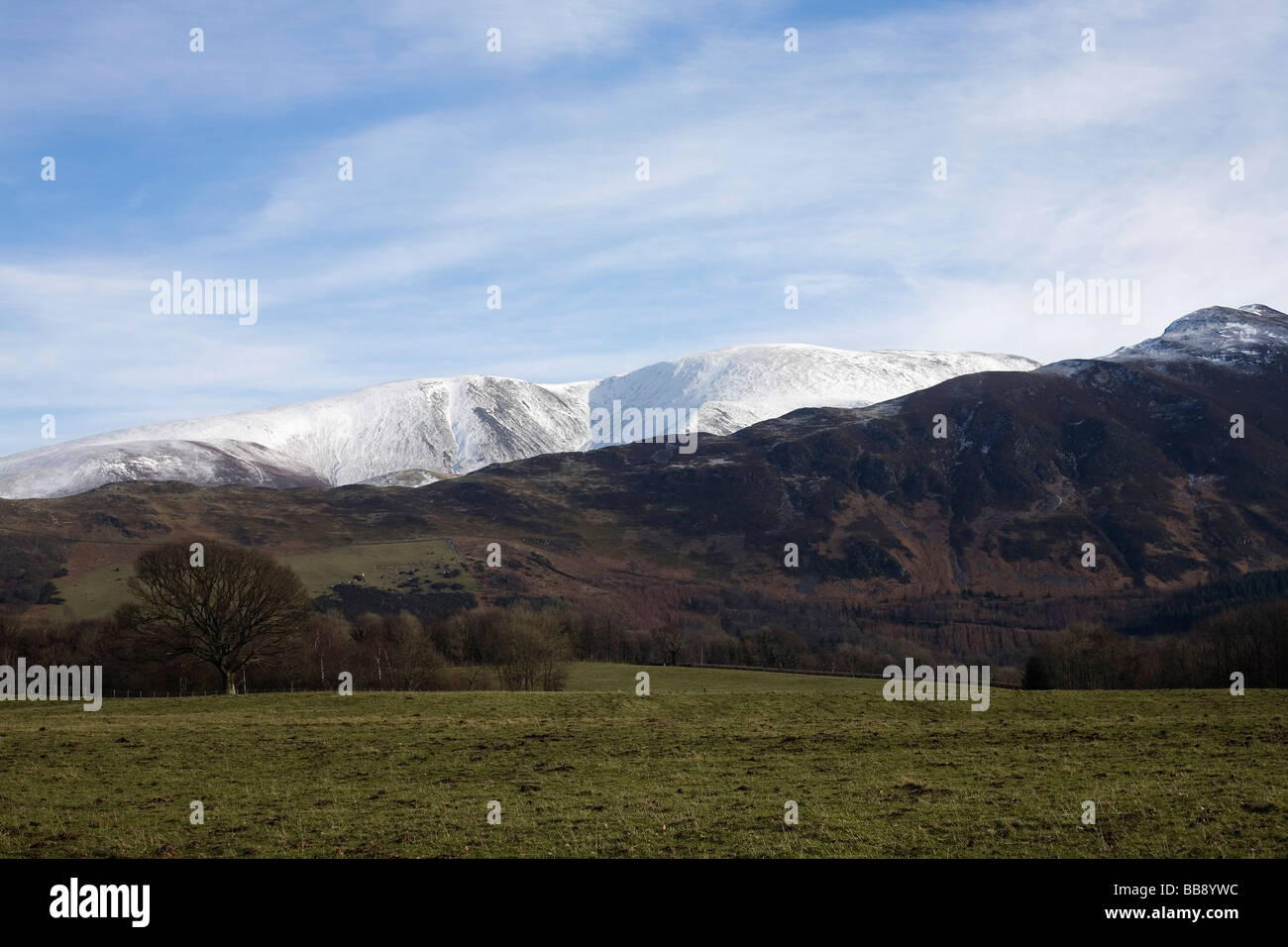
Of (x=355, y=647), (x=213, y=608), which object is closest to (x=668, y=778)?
(x=213, y=608)

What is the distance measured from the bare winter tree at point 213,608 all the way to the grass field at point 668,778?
2165 centimetres

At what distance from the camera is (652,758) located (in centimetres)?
3534

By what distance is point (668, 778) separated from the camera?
103ft

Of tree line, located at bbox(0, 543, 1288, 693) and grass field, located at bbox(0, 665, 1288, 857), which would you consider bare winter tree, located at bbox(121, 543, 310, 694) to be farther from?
grass field, located at bbox(0, 665, 1288, 857)

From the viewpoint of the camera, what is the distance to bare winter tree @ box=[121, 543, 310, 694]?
7519 centimetres

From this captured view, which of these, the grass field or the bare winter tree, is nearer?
the grass field

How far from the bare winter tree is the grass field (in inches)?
852

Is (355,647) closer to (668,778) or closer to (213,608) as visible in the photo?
(213,608)

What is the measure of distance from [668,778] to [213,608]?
54.6m

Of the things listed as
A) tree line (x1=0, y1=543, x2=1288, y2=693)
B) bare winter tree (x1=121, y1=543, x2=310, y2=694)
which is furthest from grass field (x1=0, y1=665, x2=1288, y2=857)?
tree line (x1=0, y1=543, x2=1288, y2=693)
